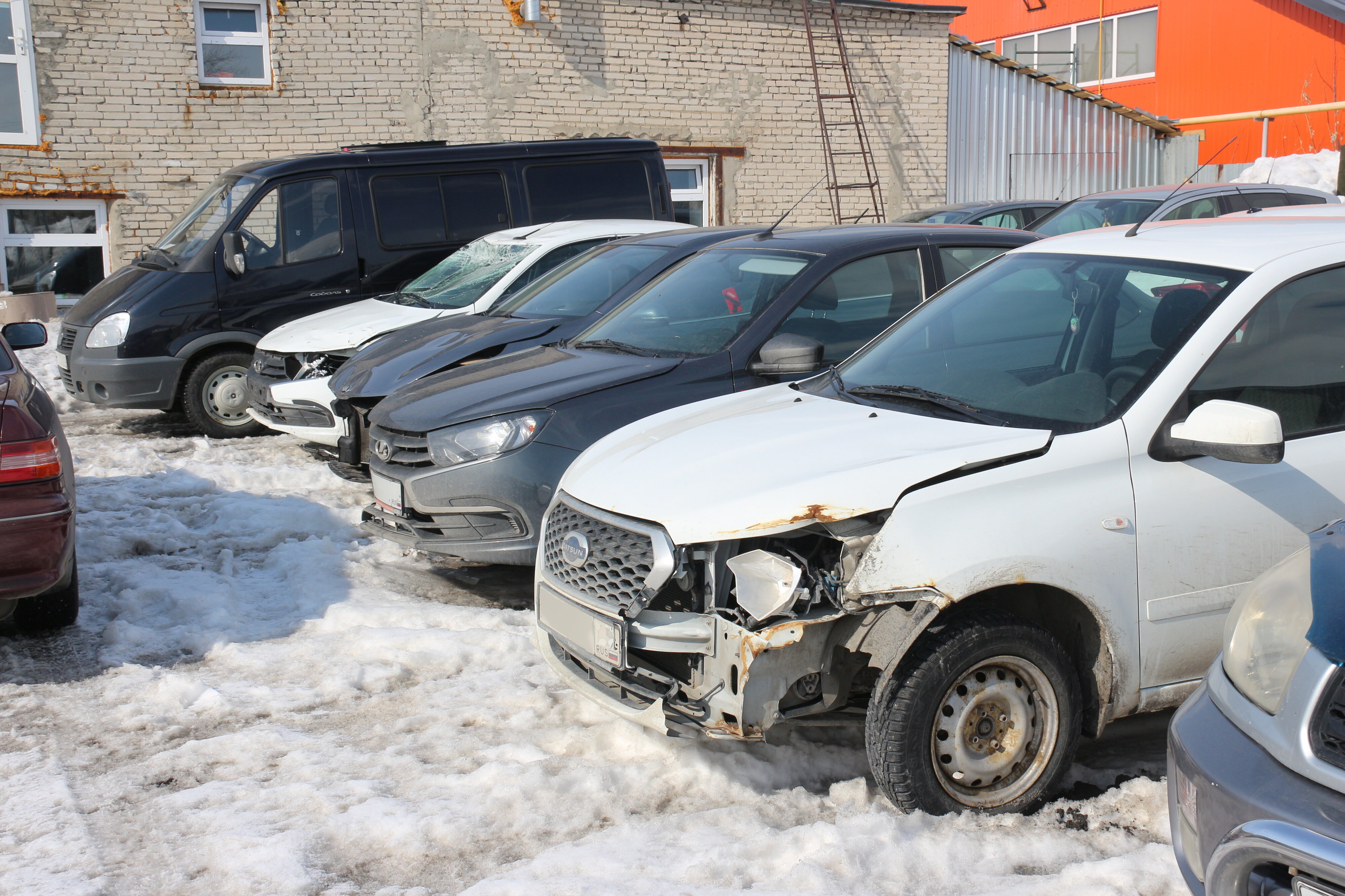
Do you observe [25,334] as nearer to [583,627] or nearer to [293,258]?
[583,627]

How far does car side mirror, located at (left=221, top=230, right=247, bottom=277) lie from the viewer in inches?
357

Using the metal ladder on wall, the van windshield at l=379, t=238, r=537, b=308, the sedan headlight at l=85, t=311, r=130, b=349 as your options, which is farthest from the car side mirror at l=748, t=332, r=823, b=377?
the metal ladder on wall

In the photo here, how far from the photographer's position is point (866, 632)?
309 cm

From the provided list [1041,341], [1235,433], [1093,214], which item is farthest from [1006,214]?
[1235,433]

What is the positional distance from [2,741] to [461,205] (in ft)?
21.9

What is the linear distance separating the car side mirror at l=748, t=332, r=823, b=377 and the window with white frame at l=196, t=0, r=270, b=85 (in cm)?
1192

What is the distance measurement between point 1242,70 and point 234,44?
1844cm

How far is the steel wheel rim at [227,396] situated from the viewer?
361 inches

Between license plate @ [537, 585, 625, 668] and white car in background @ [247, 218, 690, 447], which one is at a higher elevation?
white car in background @ [247, 218, 690, 447]

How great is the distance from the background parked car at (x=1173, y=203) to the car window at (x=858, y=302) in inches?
206

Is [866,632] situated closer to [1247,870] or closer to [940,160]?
[1247,870]

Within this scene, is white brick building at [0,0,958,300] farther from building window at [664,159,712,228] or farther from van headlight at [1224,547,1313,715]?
van headlight at [1224,547,1313,715]

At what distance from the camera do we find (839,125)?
17469 mm

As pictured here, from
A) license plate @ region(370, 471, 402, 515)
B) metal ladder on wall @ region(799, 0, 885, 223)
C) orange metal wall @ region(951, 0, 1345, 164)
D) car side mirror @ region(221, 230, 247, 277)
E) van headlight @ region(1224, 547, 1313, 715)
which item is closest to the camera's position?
van headlight @ region(1224, 547, 1313, 715)
